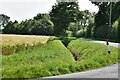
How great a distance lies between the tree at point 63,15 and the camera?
10119 centimetres

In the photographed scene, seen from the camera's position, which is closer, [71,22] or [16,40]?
[16,40]

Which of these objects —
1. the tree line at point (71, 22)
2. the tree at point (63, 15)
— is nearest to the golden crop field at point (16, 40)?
the tree line at point (71, 22)

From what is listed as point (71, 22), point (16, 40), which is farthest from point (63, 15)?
point (16, 40)

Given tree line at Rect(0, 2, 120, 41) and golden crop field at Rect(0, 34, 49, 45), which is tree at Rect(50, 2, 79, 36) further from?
golden crop field at Rect(0, 34, 49, 45)

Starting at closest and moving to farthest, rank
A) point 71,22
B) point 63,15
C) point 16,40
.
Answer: point 16,40
point 63,15
point 71,22

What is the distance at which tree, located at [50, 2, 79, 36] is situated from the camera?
101 metres

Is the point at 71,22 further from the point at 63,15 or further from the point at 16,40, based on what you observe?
the point at 16,40

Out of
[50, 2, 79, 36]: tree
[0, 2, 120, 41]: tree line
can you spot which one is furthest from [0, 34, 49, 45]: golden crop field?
[50, 2, 79, 36]: tree

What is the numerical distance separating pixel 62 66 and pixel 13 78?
2.53 meters

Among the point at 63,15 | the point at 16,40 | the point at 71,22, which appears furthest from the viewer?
the point at 71,22

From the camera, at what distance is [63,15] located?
101562 millimetres

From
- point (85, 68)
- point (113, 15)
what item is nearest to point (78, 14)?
point (113, 15)

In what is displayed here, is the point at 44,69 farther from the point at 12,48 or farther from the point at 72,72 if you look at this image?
the point at 12,48

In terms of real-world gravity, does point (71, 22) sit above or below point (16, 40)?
below
